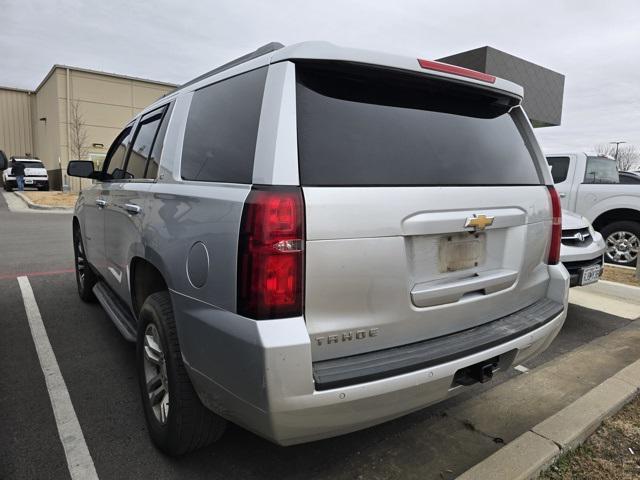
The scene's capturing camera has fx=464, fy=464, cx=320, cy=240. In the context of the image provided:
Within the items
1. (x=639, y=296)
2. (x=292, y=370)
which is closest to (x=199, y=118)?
(x=292, y=370)

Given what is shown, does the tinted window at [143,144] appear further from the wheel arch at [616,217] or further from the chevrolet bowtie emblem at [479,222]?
the wheel arch at [616,217]

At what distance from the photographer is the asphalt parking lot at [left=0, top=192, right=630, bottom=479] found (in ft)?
7.69

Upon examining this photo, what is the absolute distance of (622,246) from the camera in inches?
302

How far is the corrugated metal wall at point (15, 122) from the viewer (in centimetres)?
3412

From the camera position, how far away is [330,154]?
1854 millimetres

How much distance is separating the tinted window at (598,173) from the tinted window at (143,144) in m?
7.26

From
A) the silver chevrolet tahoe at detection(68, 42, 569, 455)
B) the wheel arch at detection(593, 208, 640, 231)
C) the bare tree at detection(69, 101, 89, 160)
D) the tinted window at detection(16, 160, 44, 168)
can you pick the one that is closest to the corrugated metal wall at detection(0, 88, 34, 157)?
the bare tree at detection(69, 101, 89, 160)

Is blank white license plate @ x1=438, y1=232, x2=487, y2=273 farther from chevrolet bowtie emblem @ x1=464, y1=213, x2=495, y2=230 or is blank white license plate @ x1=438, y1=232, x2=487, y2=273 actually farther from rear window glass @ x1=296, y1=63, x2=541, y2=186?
rear window glass @ x1=296, y1=63, x2=541, y2=186

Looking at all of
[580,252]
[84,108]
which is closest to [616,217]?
[580,252]

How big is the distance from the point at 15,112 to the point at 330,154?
40.9 m

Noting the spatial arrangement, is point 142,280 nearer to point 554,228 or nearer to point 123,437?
point 123,437

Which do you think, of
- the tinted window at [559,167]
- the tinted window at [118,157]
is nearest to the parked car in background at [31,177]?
the tinted window at [118,157]

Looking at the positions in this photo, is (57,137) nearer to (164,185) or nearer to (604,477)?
(164,185)

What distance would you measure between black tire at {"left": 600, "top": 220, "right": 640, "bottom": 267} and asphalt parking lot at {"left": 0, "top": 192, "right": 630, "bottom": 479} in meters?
4.08
